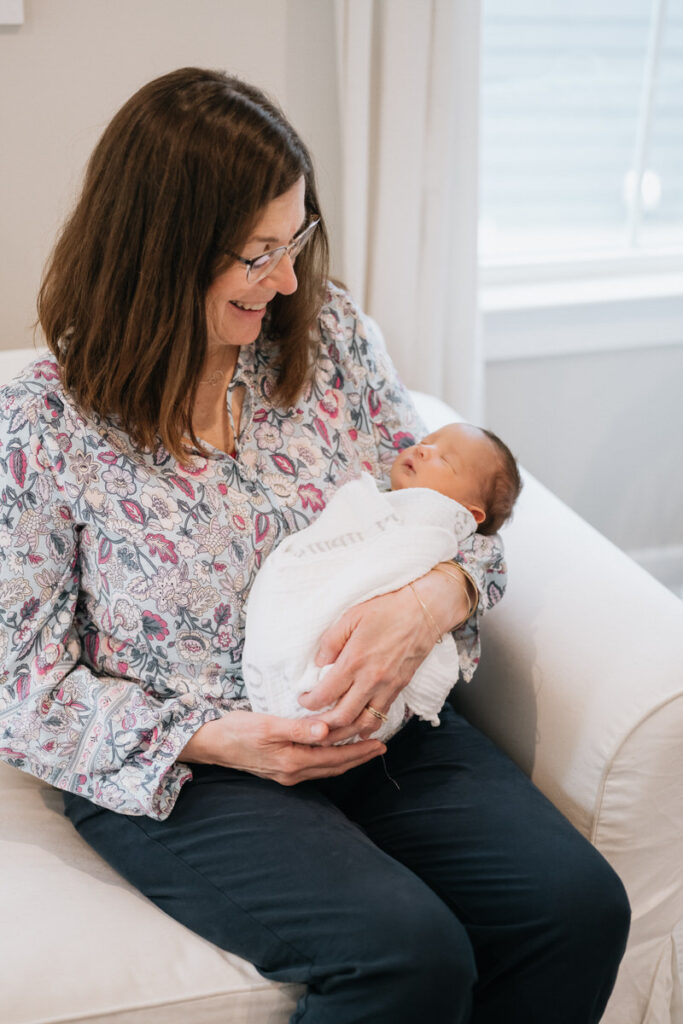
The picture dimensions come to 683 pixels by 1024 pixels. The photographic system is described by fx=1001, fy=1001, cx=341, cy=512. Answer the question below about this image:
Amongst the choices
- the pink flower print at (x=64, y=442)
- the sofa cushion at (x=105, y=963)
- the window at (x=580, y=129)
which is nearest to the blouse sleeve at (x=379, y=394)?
the pink flower print at (x=64, y=442)

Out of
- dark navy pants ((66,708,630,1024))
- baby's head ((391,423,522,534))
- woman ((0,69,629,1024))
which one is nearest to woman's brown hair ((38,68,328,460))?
woman ((0,69,629,1024))

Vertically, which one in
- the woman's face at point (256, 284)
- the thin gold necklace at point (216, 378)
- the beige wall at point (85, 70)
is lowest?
the thin gold necklace at point (216, 378)

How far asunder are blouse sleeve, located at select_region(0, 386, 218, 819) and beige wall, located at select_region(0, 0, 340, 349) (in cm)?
82

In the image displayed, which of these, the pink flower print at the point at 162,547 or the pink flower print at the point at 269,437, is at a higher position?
the pink flower print at the point at 269,437

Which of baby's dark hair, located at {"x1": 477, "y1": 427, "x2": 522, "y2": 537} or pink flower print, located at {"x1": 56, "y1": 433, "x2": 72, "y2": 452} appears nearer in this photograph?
→ pink flower print, located at {"x1": 56, "y1": 433, "x2": 72, "y2": 452}

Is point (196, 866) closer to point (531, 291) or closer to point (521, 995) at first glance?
point (521, 995)

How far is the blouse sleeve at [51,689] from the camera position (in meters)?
1.18

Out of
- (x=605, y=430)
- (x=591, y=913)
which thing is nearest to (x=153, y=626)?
(x=591, y=913)

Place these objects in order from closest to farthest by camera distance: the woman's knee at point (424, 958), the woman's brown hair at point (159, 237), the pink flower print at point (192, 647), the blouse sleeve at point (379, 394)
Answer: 1. the woman's knee at point (424, 958)
2. the woman's brown hair at point (159, 237)
3. the pink flower print at point (192, 647)
4. the blouse sleeve at point (379, 394)

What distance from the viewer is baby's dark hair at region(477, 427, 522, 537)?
1.38 meters

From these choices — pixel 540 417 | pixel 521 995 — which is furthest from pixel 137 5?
pixel 521 995

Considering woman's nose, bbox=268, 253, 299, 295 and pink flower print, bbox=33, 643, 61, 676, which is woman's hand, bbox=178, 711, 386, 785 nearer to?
pink flower print, bbox=33, 643, 61, 676

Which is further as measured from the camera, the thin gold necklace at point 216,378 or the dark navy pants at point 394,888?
the thin gold necklace at point 216,378

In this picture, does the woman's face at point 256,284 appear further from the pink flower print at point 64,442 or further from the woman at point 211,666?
the pink flower print at point 64,442
